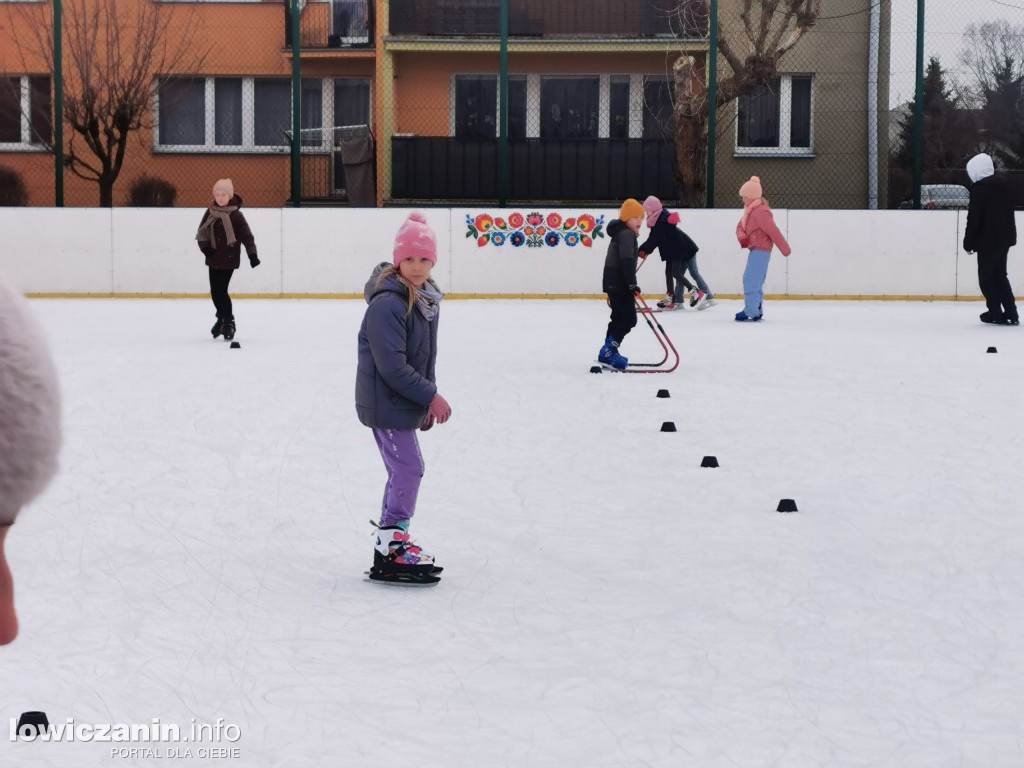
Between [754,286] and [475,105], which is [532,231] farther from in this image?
[475,105]

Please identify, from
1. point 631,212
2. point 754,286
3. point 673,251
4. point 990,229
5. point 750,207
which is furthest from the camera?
point 673,251

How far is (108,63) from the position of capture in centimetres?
2353

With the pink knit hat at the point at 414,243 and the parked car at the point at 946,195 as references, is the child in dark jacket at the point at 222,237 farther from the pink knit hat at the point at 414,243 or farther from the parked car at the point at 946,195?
the parked car at the point at 946,195

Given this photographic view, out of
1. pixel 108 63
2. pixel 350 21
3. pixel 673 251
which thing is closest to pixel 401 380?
pixel 673 251

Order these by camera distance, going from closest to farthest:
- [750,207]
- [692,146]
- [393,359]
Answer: [393,359] < [750,207] < [692,146]

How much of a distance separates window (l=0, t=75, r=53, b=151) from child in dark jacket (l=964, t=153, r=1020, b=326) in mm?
15221

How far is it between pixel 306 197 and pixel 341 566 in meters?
19.5

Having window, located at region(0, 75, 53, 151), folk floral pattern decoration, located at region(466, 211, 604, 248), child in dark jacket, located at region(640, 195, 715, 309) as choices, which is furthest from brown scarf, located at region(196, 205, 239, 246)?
window, located at region(0, 75, 53, 151)

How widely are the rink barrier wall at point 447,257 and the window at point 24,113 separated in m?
6.21

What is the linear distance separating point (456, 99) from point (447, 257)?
703cm

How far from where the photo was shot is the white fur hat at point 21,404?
56.1 inches

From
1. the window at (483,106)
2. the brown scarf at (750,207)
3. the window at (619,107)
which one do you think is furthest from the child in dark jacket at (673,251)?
the window at (483,106)

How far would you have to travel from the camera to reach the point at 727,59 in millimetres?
22797

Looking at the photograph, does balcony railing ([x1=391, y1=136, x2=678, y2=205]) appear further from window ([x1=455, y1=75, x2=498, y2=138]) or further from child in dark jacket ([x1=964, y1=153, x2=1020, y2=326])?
child in dark jacket ([x1=964, y1=153, x2=1020, y2=326])
